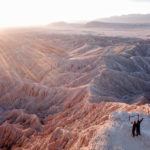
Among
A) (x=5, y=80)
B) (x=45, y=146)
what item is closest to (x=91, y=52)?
A: (x=5, y=80)

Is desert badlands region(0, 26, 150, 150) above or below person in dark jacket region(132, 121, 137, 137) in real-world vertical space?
below

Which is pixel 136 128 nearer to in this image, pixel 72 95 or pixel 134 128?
pixel 134 128

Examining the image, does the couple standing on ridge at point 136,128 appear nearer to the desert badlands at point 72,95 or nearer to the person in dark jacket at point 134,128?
the person in dark jacket at point 134,128

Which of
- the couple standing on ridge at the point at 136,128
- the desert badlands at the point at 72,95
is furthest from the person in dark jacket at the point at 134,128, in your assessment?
the desert badlands at the point at 72,95

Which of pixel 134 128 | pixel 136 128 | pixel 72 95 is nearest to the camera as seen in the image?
pixel 134 128

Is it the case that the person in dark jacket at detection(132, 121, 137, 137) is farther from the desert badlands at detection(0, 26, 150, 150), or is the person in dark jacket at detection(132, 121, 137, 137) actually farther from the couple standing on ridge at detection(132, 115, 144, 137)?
the desert badlands at detection(0, 26, 150, 150)

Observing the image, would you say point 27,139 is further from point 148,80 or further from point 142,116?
point 148,80

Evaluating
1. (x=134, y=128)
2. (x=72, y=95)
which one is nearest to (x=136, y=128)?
(x=134, y=128)

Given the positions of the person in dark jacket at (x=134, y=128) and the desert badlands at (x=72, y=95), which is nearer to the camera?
the person in dark jacket at (x=134, y=128)

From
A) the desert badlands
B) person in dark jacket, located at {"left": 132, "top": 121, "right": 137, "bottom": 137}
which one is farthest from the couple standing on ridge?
the desert badlands
